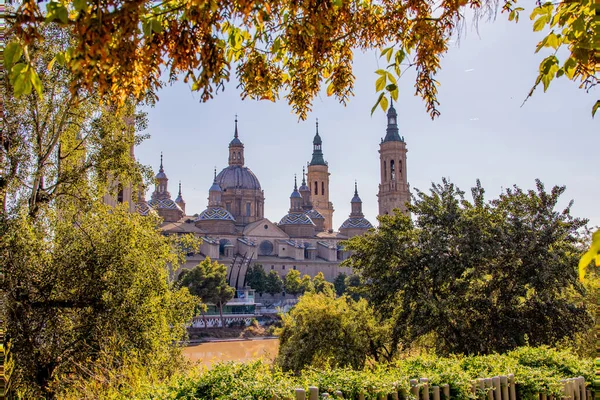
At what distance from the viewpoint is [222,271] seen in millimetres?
50469

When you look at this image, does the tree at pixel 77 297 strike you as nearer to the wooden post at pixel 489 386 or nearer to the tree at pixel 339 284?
the wooden post at pixel 489 386

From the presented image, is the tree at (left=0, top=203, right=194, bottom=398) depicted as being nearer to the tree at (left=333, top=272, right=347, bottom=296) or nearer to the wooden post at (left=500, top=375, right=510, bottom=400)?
the wooden post at (left=500, top=375, right=510, bottom=400)

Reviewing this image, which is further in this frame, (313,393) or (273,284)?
(273,284)

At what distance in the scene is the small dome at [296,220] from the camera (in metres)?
74.4

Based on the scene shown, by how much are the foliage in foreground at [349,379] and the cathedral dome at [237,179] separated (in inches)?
2748

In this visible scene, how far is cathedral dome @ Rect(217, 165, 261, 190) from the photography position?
3019 inches

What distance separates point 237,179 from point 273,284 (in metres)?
19.6

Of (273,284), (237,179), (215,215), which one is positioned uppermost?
(237,179)

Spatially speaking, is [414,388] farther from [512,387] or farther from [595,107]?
[595,107]

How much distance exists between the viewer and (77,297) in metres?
9.58

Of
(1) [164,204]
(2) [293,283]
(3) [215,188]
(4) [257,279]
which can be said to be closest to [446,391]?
(2) [293,283]

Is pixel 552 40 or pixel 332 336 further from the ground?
pixel 552 40

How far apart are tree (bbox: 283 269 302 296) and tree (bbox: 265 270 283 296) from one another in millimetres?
729

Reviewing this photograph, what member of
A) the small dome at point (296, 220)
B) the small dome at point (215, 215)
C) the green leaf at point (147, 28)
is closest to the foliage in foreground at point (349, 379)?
the green leaf at point (147, 28)
